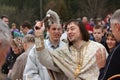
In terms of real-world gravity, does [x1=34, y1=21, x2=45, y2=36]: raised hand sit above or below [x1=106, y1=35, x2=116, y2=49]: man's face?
above

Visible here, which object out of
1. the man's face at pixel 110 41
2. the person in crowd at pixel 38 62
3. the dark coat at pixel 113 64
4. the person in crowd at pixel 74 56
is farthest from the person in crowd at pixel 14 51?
the dark coat at pixel 113 64

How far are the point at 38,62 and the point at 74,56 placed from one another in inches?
23.7

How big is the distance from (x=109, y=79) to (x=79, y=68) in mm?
1532

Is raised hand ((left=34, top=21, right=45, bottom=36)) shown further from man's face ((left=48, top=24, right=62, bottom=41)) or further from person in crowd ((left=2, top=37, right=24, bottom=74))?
person in crowd ((left=2, top=37, right=24, bottom=74))

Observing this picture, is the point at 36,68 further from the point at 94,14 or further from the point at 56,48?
the point at 94,14

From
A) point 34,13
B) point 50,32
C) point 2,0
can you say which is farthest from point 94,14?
point 50,32

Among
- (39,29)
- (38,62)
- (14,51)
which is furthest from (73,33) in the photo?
(14,51)

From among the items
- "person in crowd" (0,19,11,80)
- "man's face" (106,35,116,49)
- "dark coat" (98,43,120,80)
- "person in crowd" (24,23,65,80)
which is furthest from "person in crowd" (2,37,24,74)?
"person in crowd" (0,19,11,80)

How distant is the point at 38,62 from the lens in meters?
6.16

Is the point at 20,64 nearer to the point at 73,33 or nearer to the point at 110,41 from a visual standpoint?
the point at 73,33

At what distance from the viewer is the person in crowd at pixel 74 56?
18.9 feet

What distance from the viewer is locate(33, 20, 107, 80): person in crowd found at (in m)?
5.76

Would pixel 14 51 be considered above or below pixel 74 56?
below

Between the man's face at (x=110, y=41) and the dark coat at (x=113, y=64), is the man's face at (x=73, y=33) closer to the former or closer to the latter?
the dark coat at (x=113, y=64)
